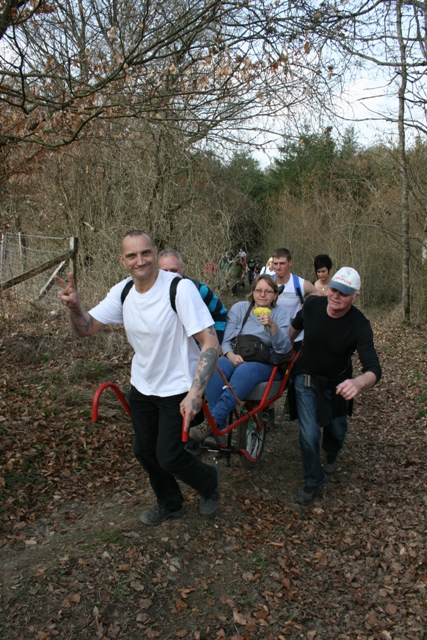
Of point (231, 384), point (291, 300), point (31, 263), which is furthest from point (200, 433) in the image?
point (31, 263)

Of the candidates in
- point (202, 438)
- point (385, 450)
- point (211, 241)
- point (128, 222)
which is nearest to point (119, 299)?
point (202, 438)

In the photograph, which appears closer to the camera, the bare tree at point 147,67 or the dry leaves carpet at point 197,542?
the dry leaves carpet at point 197,542

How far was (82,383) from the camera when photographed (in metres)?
6.97

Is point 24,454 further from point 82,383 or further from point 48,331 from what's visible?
point 48,331

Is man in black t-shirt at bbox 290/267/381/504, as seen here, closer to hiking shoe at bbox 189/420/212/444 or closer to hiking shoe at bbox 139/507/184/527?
hiking shoe at bbox 189/420/212/444

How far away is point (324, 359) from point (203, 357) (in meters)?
1.57

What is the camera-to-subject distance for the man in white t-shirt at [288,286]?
21.1 ft

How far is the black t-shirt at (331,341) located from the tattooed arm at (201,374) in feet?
4.55

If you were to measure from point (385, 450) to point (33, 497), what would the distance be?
3.82 metres

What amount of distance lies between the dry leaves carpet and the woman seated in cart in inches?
31.8

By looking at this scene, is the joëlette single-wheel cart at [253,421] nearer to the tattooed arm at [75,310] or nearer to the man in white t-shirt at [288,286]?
the man in white t-shirt at [288,286]

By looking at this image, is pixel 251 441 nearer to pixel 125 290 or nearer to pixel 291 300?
pixel 291 300

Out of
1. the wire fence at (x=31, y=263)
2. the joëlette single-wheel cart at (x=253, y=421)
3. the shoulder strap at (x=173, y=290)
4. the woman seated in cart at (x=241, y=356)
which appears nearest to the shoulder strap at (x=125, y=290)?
the shoulder strap at (x=173, y=290)

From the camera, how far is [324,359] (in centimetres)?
474
